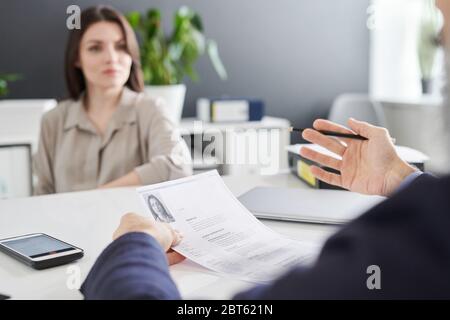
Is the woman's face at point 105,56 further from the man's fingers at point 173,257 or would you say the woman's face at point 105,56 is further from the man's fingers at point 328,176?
the man's fingers at point 173,257

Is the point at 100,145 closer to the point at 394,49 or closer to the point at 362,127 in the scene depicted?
the point at 362,127

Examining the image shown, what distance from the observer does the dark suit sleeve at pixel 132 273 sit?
567 millimetres

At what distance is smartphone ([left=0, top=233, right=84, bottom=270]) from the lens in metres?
0.84

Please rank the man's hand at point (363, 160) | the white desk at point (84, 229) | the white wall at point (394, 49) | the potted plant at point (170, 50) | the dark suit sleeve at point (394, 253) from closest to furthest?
the dark suit sleeve at point (394, 253) < the white desk at point (84, 229) < the man's hand at point (363, 160) < the potted plant at point (170, 50) < the white wall at point (394, 49)

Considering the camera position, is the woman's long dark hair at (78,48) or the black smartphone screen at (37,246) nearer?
the black smartphone screen at (37,246)

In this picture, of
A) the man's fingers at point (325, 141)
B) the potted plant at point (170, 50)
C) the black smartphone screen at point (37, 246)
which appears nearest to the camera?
the black smartphone screen at point (37, 246)

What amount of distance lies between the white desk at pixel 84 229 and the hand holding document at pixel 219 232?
0.09ft

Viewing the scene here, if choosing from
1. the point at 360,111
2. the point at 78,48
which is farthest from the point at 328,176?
the point at 360,111

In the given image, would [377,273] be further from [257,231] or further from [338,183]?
[338,183]

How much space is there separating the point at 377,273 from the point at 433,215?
78 mm

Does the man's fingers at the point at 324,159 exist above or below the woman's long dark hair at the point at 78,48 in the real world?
below

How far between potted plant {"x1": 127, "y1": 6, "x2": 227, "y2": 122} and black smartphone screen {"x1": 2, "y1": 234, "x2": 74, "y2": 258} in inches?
84.5

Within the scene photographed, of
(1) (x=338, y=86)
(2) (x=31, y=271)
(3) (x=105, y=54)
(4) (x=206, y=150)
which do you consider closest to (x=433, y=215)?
(2) (x=31, y=271)

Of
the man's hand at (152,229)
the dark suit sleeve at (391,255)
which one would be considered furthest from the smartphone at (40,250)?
the dark suit sleeve at (391,255)
